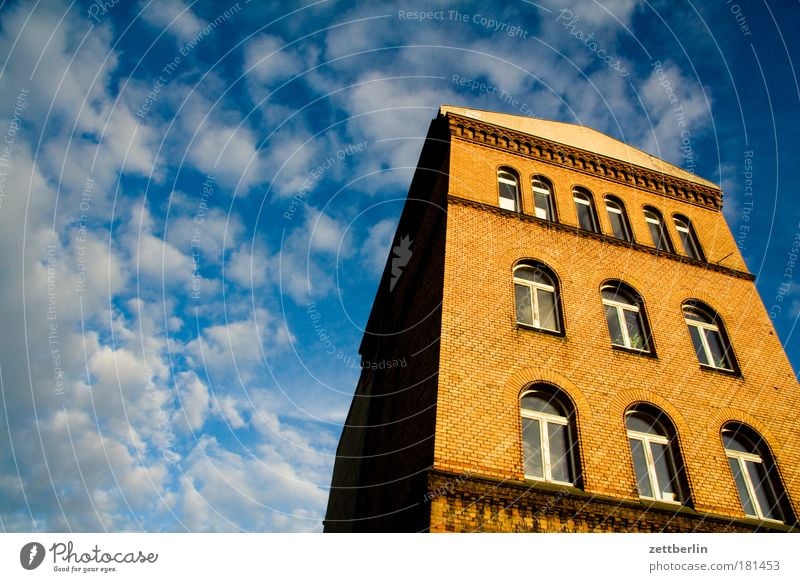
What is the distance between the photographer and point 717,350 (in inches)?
496

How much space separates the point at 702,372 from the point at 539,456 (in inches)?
193

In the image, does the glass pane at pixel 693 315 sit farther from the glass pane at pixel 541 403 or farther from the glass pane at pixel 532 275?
the glass pane at pixel 541 403

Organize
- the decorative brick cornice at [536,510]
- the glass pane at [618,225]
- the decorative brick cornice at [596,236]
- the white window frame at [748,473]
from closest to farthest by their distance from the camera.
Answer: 1. the decorative brick cornice at [536,510]
2. the white window frame at [748,473]
3. the decorative brick cornice at [596,236]
4. the glass pane at [618,225]

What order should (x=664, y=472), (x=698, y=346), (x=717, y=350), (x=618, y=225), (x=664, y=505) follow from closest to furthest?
1. (x=664, y=505)
2. (x=664, y=472)
3. (x=698, y=346)
4. (x=717, y=350)
5. (x=618, y=225)

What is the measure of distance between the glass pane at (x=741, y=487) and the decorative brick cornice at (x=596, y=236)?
5.69 meters

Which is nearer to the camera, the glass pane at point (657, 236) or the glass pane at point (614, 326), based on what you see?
the glass pane at point (614, 326)

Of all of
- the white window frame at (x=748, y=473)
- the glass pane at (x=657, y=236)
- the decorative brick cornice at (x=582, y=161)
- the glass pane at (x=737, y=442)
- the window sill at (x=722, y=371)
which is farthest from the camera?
the decorative brick cornice at (x=582, y=161)

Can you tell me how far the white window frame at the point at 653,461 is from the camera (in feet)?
31.2

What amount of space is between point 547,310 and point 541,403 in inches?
99.5

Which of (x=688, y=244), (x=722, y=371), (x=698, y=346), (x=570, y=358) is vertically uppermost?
(x=688, y=244)

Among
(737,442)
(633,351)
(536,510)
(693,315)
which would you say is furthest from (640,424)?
(693,315)

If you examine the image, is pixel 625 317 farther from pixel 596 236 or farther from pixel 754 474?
pixel 754 474

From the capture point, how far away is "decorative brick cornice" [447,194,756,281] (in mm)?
12789

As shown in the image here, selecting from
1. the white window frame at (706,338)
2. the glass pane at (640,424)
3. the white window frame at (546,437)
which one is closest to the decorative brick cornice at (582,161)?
the white window frame at (706,338)
